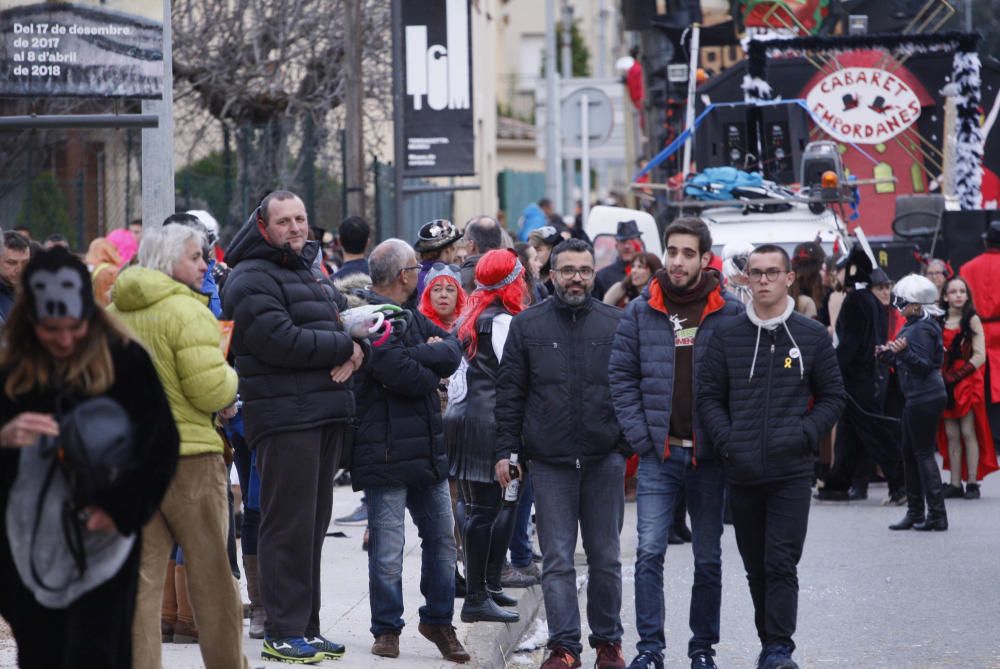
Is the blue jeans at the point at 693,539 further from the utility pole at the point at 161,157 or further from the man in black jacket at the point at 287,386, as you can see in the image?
the utility pole at the point at 161,157

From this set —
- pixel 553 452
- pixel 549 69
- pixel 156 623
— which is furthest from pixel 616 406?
pixel 549 69

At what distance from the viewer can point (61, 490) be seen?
4734 mm

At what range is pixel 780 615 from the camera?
7.28m

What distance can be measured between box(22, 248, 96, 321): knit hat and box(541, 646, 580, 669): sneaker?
3.45 metres

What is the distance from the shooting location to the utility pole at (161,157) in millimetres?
8984

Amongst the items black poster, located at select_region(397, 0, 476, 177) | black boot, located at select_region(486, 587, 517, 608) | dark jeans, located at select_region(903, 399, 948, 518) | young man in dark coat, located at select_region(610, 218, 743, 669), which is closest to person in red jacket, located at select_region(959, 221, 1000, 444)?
dark jeans, located at select_region(903, 399, 948, 518)

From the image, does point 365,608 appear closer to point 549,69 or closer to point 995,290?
point 995,290

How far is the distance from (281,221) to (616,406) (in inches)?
65.2

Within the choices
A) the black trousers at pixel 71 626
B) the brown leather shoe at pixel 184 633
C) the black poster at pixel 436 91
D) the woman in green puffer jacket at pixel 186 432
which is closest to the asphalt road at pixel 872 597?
the brown leather shoe at pixel 184 633

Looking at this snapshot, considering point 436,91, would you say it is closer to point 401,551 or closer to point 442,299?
point 442,299

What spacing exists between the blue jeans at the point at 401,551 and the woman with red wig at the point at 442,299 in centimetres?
122

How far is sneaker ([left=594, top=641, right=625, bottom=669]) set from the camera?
759cm

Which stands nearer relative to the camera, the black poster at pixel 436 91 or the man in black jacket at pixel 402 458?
the man in black jacket at pixel 402 458

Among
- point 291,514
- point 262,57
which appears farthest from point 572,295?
point 262,57
